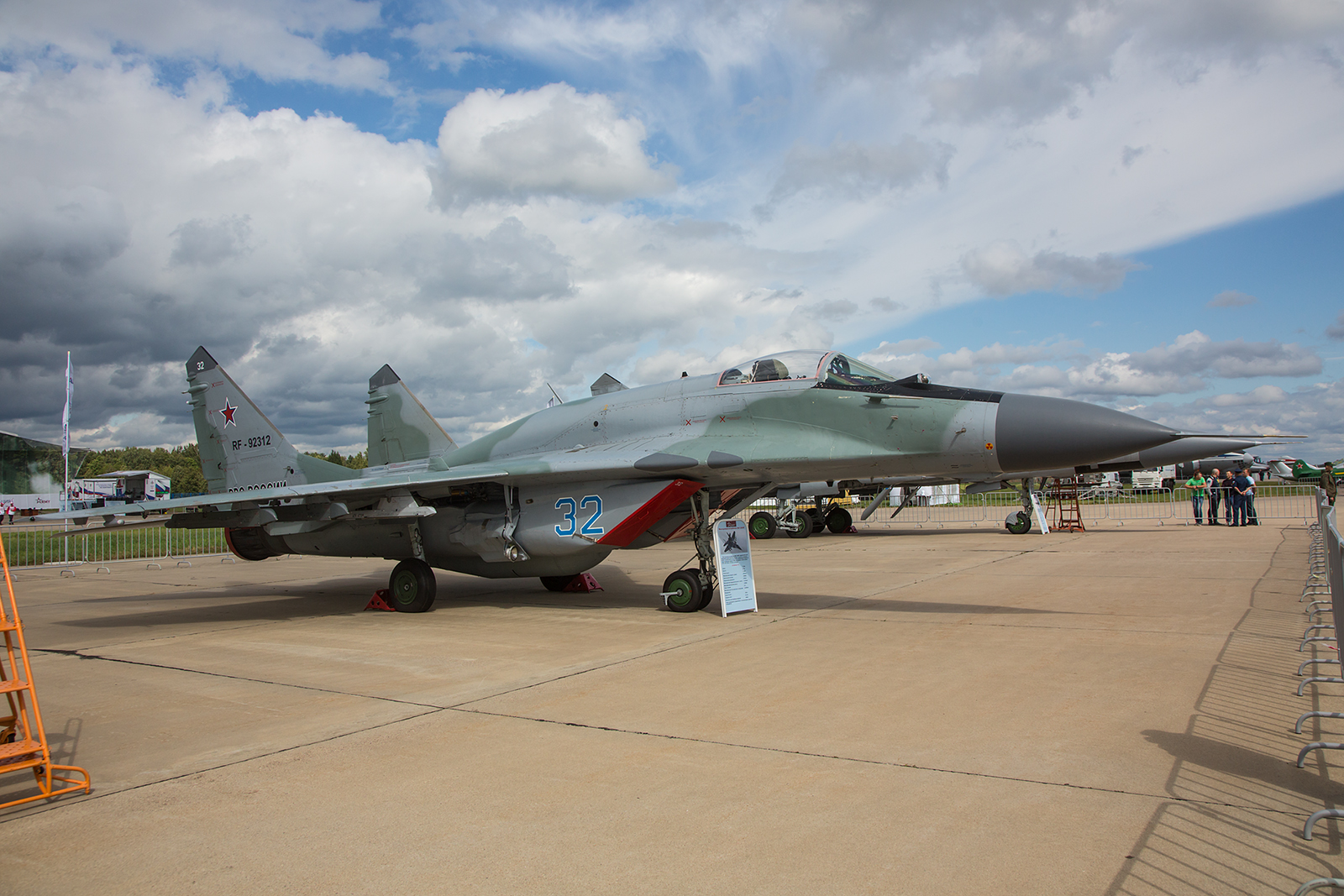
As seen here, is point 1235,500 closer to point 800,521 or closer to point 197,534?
point 800,521

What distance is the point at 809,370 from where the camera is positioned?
8.37 m

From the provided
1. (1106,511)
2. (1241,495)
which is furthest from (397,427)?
(1106,511)

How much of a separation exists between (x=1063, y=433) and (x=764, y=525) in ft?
53.7

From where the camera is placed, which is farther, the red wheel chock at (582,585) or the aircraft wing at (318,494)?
the red wheel chock at (582,585)

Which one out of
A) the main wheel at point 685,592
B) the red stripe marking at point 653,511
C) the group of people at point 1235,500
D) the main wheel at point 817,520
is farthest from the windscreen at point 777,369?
the group of people at point 1235,500

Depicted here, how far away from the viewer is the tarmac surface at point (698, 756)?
8.91ft

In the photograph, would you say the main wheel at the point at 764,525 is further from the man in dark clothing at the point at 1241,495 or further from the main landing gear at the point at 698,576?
the main landing gear at the point at 698,576

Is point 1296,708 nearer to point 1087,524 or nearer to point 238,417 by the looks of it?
point 238,417

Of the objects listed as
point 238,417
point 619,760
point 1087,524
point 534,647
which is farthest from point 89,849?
point 1087,524

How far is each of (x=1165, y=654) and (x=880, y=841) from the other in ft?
14.2

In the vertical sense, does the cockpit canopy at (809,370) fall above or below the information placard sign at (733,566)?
above

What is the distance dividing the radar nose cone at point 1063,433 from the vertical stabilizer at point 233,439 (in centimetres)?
897

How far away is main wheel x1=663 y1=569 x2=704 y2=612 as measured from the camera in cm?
884

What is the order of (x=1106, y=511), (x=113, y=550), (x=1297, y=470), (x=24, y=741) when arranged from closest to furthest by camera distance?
(x=24, y=741)
(x=113, y=550)
(x=1106, y=511)
(x=1297, y=470)
